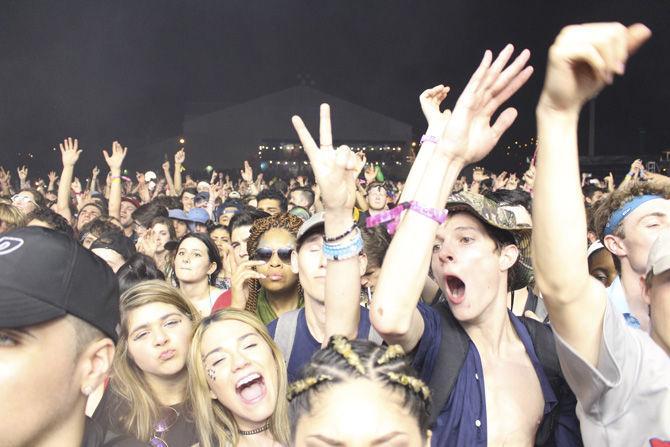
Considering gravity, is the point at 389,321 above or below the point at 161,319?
above

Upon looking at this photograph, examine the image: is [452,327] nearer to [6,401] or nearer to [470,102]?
[470,102]

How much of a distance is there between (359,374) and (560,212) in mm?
674

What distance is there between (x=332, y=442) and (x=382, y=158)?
32072mm

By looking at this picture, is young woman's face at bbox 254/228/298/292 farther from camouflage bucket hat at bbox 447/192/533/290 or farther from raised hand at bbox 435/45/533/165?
raised hand at bbox 435/45/533/165

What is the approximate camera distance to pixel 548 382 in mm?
2059

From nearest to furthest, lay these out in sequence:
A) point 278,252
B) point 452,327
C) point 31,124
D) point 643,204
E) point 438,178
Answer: point 438,178
point 452,327
point 643,204
point 278,252
point 31,124

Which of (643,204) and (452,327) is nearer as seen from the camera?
(452,327)

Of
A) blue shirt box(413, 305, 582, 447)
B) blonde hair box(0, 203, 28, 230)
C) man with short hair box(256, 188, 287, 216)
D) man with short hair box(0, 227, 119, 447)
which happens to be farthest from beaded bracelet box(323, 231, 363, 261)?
man with short hair box(256, 188, 287, 216)

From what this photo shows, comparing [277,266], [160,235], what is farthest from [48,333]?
[160,235]

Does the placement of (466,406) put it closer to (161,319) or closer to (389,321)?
(389,321)

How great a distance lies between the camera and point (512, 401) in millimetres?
2070

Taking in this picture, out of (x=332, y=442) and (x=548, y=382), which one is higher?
(x=332, y=442)

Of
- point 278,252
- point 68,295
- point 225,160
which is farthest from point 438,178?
point 225,160

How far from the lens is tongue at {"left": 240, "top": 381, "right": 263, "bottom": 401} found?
2338 mm
